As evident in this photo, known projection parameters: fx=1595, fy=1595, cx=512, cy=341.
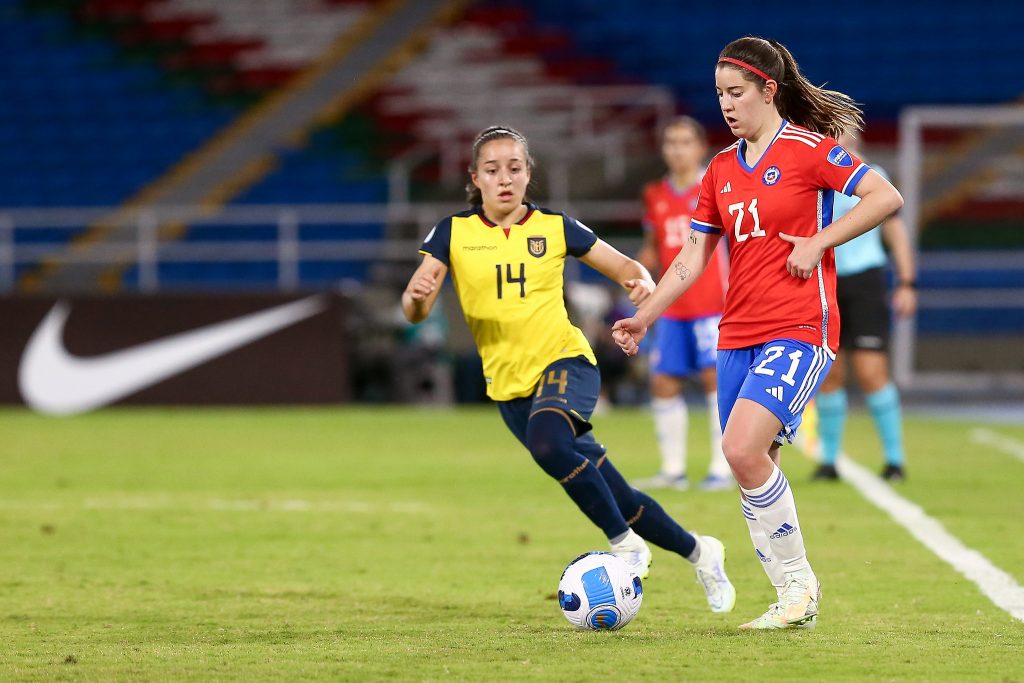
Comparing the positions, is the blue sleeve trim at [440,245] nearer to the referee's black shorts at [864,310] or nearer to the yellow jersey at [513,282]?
the yellow jersey at [513,282]

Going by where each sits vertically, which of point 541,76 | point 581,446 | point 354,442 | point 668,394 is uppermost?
point 541,76

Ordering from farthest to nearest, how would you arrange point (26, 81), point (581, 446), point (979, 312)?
1. point (26, 81)
2. point (979, 312)
3. point (581, 446)

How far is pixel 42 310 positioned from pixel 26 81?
778 cm

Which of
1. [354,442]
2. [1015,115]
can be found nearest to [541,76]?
[1015,115]

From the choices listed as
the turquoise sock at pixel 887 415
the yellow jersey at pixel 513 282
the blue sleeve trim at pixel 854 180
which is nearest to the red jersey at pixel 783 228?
the blue sleeve trim at pixel 854 180

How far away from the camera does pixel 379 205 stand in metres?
21.5

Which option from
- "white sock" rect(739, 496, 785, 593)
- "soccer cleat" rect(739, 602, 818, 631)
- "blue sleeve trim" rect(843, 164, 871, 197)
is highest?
"blue sleeve trim" rect(843, 164, 871, 197)

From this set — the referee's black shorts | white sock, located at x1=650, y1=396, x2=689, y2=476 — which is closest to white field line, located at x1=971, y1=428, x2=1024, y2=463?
the referee's black shorts

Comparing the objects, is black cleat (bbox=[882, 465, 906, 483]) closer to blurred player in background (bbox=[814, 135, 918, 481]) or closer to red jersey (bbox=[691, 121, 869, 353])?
blurred player in background (bbox=[814, 135, 918, 481])

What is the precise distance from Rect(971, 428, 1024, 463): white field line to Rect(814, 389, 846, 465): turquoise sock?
82.4 inches

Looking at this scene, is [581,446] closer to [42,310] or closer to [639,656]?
[639,656]

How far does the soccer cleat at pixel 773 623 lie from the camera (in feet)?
17.6

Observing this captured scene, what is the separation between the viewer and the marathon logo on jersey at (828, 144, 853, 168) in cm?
530

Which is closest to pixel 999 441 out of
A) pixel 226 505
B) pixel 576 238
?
pixel 226 505
